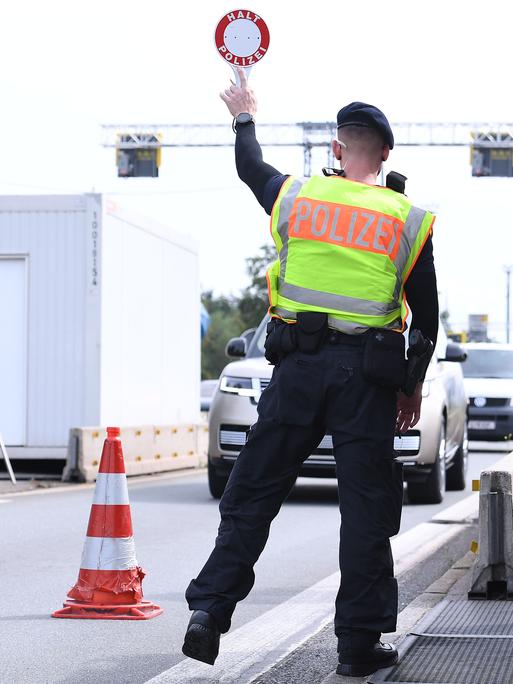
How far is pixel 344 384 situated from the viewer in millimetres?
4691

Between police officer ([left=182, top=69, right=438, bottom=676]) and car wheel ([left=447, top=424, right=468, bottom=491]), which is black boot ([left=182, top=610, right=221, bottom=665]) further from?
car wheel ([left=447, top=424, right=468, bottom=491])

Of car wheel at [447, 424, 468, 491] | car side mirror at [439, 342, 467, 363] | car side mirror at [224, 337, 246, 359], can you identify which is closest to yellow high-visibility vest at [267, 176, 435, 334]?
car side mirror at [224, 337, 246, 359]

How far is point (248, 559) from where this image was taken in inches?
186

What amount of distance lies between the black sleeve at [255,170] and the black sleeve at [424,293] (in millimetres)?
536

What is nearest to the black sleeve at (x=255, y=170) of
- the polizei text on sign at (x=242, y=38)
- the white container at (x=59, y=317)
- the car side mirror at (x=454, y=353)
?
the polizei text on sign at (x=242, y=38)

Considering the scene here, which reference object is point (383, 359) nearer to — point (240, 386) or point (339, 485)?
point (339, 485)

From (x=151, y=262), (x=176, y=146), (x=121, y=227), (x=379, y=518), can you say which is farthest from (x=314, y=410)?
(x=176, y=146)

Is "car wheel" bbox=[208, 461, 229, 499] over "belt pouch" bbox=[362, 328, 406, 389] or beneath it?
beneath

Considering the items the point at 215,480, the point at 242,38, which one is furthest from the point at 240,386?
the point at 242,38

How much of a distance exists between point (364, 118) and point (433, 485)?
8.62m

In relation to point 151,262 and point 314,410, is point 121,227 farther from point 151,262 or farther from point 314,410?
point 314,410

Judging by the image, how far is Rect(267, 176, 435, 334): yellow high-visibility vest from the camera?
15.7 ft

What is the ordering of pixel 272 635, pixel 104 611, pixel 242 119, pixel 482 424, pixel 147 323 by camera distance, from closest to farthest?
pixel 242 119
pixel 272 635
pixel 104 611
pixel 147 323
pixel 482 424

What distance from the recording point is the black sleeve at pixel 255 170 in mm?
4926
